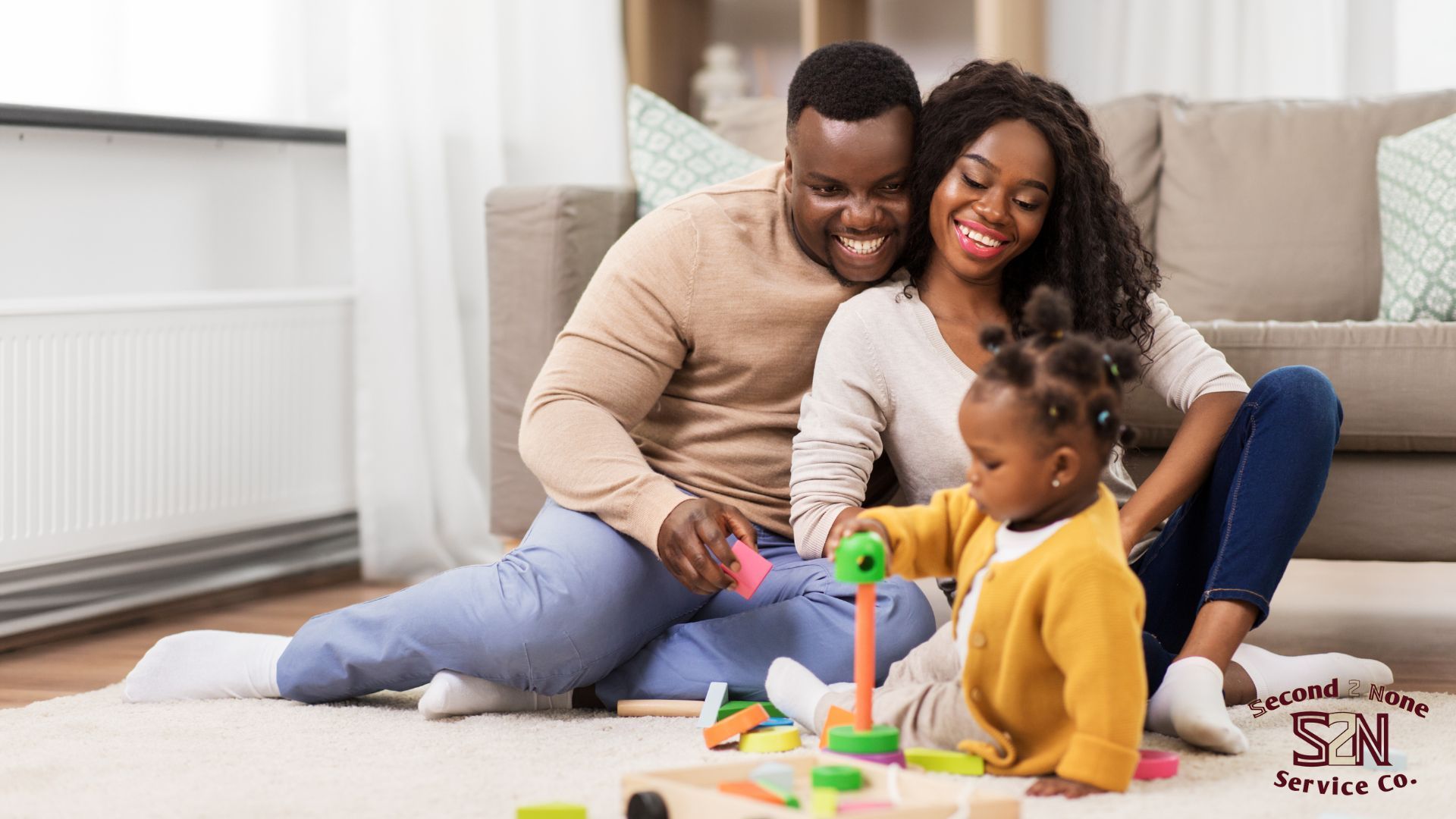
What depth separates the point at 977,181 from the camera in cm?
138

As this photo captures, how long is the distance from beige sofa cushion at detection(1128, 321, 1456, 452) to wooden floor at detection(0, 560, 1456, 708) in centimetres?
27

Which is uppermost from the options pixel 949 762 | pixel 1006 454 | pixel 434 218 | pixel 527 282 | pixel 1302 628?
pixel 434 218

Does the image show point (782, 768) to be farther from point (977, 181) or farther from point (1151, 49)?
point (1151, 49)

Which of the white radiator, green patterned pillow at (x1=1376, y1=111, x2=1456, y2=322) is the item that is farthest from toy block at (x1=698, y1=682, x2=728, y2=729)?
green patterned pillow at (x1=1376, y1=111, x2=1456, y2=322)

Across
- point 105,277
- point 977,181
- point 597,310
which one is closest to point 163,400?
point 105,277

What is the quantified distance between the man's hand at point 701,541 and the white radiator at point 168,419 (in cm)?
107

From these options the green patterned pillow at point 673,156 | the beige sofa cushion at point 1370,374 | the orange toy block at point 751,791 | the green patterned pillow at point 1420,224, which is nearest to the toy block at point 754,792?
the orange toy block at point 751,791

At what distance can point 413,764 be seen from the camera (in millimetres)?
1253

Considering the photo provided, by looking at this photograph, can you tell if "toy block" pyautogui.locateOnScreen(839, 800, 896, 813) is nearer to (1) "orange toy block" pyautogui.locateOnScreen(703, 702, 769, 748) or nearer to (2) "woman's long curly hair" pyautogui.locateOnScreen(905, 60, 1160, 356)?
(1) "orange toy block" pyautogui.locateOnScreen(703, 702, 769, 748)

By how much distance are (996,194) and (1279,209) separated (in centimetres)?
102

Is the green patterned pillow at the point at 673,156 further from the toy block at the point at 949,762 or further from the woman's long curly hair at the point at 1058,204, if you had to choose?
the toy block at the point at 949,762

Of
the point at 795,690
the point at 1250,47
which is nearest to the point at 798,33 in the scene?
the point at 1250,47

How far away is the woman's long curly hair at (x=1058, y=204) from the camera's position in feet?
4.60

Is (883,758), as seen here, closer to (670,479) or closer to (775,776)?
(775,776)
